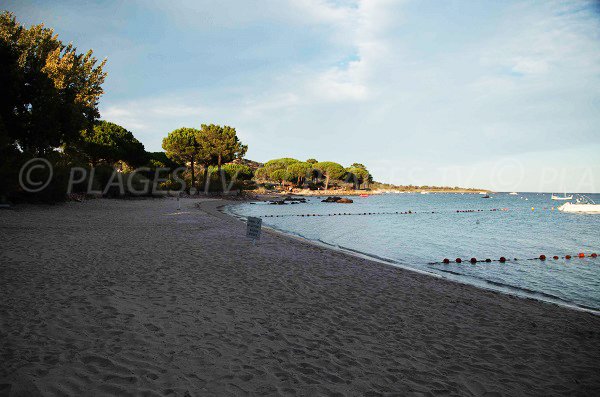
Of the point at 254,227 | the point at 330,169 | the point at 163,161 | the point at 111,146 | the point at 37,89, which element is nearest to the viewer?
the point at 254,227

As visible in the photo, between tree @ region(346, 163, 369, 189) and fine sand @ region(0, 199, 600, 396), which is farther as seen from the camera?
tree @ region(346, 163, 369, 189)

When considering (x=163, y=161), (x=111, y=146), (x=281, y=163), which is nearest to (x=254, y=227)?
(x=111, y=146)

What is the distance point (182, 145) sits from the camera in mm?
65250

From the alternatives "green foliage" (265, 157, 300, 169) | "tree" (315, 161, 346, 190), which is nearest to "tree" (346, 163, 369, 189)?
"tree" (315, 161, 346, 190)

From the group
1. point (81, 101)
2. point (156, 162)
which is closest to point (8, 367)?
point (81, 101)

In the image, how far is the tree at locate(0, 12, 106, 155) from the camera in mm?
23703

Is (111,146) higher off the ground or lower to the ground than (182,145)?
lower

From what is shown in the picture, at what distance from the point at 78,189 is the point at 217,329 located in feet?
118

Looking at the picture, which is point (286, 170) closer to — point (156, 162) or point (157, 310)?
point (156, 162)

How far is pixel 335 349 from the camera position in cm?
482

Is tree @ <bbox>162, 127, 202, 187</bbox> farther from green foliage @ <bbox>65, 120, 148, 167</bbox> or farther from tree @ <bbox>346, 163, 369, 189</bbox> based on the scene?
tree @ <bbox>346, 163, 369, 189</bbox>

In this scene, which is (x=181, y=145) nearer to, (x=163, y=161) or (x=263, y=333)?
(x=163, y=161)

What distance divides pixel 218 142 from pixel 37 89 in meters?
41.0

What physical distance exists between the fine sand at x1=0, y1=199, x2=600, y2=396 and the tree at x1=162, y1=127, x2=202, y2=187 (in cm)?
5850
